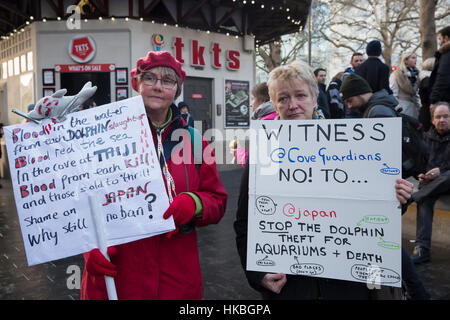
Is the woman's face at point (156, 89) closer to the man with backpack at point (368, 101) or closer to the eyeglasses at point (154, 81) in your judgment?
the eyeglasses at point (154, 81)

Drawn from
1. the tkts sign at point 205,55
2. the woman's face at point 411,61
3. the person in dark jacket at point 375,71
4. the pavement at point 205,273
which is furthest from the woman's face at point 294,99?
the tkts sign at point 205,55

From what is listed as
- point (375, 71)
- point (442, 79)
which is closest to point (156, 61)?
point (375, 71)

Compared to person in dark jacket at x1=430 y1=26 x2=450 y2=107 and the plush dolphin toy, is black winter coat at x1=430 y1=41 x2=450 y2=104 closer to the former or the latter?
person in dark jacket at x1=430 y1=26 x2=450 y2=107

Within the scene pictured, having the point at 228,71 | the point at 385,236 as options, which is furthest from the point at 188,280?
the point at 228,71

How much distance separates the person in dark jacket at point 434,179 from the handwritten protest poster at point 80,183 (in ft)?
11.6

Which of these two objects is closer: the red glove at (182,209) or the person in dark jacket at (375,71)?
the red glove at (182,209)

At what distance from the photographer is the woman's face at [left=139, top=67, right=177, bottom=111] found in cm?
189

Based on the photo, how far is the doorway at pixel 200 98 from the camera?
1294cm

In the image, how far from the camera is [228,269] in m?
4.04

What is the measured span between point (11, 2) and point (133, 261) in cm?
1301

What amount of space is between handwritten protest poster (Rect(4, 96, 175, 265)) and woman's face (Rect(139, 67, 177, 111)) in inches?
9.2

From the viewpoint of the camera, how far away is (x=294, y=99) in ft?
6.08

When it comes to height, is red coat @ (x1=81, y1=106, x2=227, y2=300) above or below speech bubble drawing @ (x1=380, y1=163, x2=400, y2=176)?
below

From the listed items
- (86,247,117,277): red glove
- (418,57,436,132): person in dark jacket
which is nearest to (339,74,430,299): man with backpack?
(418,57,436,132): person in dark jacket
